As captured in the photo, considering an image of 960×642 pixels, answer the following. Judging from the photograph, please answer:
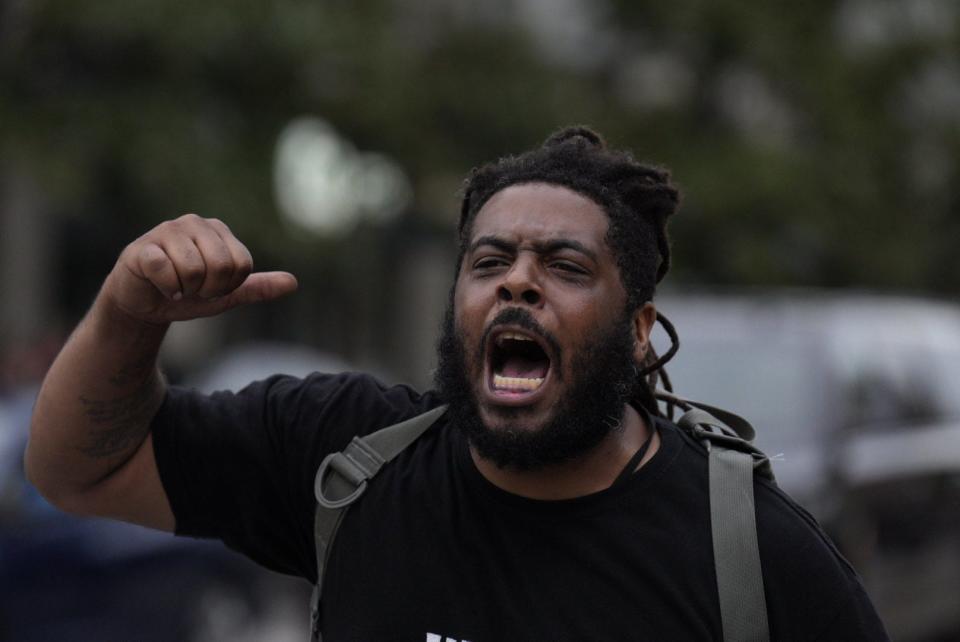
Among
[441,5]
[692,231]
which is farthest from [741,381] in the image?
[441,5]

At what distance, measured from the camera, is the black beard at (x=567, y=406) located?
250cm

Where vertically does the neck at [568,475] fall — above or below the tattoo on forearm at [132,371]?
below

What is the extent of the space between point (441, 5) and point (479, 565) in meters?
20.9

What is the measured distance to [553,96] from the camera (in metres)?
19.5

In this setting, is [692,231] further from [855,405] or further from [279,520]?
[279,520]

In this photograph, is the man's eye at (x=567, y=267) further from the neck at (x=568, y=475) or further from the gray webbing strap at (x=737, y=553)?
the gray webbing strap at (x=737, y=553)

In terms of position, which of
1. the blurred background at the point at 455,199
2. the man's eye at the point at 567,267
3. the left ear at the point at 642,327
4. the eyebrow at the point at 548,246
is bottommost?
the left ear at the point at 642,327

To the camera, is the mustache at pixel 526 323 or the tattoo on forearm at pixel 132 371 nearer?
the mustache at pixel 526 323

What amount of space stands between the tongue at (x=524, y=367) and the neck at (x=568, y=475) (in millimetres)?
154

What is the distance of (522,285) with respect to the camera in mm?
2541

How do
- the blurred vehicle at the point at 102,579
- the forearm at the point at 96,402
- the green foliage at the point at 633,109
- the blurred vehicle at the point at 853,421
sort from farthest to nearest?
the green foliage at the point at 633,109, the blurred vehicle at the point at 102,579, the blurred vehicle at the point at 853,421, the forearm at the point at 96,402

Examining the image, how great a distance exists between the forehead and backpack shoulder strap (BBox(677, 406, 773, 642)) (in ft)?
1.44

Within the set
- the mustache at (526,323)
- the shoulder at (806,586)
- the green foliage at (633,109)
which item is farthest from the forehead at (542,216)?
the green foliage at (633,109)

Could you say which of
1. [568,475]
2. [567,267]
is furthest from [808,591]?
[567,267]
